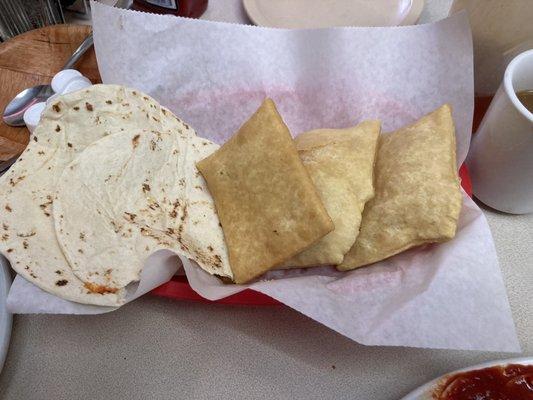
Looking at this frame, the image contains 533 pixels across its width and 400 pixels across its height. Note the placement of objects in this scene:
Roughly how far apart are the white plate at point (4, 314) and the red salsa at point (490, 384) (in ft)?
2.34

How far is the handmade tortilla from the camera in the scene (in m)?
0.78

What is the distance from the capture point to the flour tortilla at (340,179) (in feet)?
2.61

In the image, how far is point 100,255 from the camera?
30.0 inches

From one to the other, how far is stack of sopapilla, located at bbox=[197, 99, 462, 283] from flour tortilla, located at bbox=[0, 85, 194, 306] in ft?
0.60

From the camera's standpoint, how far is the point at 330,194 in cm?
82

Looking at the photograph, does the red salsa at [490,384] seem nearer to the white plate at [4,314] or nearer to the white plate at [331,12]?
the white plate at [4,314]

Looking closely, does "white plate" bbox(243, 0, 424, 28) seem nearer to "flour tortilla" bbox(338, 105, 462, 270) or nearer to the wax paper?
the wax paper

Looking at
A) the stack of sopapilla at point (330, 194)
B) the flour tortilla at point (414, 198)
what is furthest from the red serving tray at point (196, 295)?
the flour tortilla at point (414, 198)

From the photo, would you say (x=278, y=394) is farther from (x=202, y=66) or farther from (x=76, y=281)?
(x=202, y=66)

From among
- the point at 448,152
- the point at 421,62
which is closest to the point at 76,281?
the point at 448,152

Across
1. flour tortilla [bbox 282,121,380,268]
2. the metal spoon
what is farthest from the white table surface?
the metal spoon

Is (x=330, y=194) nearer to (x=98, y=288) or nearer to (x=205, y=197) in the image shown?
(x=205, y=197)

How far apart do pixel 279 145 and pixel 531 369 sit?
545 millimetres

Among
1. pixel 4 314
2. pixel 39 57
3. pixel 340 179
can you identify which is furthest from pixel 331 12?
pixel 4 314
